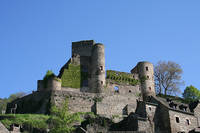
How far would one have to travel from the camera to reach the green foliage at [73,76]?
164 ft

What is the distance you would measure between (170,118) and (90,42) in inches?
882

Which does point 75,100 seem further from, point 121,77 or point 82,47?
point 82,47

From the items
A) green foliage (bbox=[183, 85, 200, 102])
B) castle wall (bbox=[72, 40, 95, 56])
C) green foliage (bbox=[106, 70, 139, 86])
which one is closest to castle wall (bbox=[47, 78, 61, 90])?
green foliage (bbox=[106, 70, 139, 86])

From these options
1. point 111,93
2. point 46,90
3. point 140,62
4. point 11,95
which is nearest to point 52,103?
point 46,90

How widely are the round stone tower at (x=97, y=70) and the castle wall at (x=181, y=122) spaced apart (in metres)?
11.6

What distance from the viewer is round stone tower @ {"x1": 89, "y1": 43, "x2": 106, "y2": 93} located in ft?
161

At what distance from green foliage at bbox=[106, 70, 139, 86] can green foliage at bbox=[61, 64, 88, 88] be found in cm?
421

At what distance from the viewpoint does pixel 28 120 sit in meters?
39.1

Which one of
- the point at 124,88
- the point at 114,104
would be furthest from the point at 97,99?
the point at 124,88

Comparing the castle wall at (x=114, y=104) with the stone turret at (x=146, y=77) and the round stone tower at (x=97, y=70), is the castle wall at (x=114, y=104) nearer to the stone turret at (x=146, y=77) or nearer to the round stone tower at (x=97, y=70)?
the round stone tower at (x=97, y=70)

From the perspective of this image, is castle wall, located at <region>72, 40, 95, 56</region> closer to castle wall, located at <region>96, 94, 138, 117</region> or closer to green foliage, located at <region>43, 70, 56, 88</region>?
green foliage, located at <region>43, 70, 56, 88</region>

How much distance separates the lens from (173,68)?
61250 millimetres

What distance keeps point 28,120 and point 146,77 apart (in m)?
24.2

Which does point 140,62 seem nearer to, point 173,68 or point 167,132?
point 173,68
